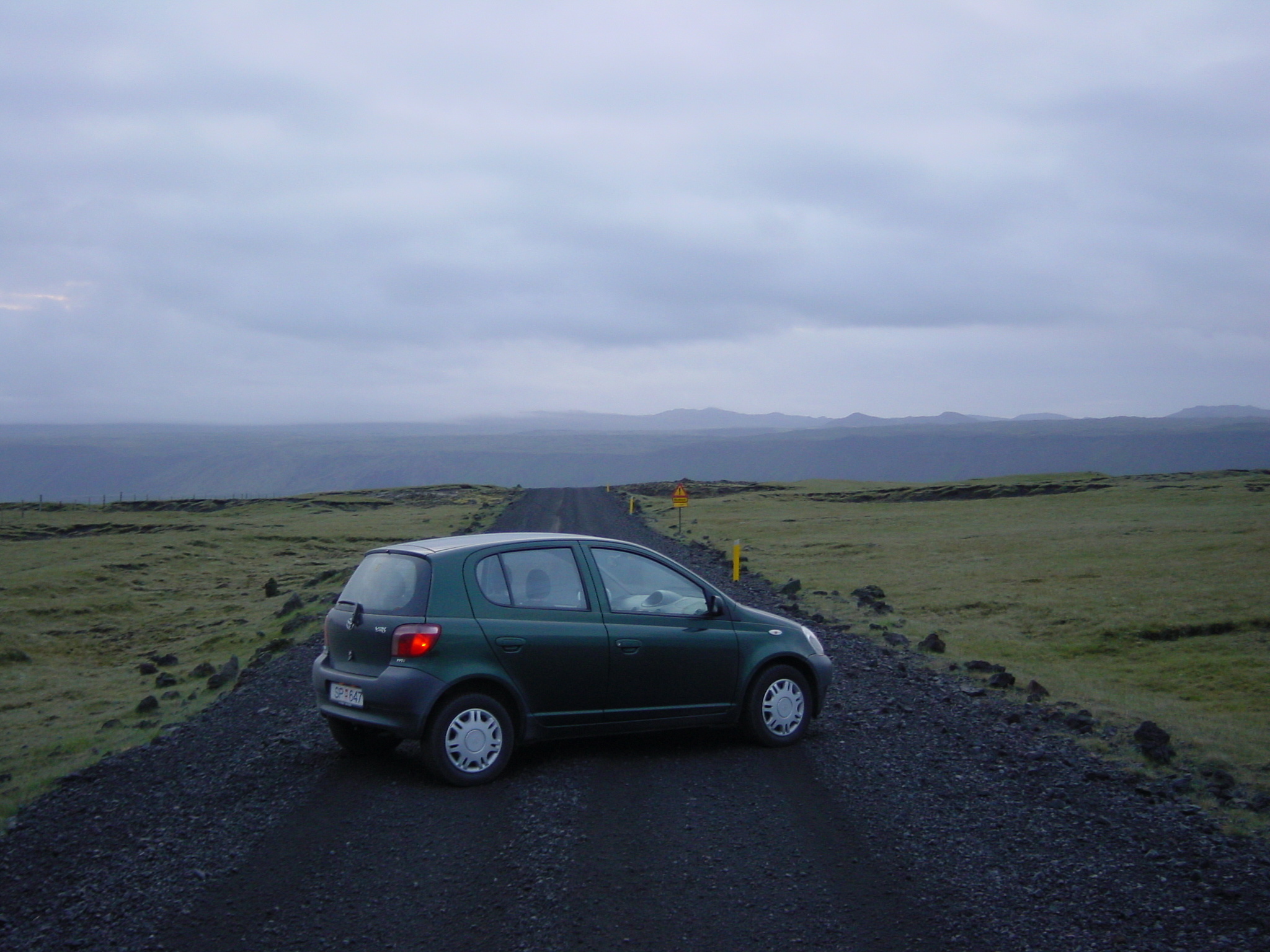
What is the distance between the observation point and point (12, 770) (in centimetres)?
1036

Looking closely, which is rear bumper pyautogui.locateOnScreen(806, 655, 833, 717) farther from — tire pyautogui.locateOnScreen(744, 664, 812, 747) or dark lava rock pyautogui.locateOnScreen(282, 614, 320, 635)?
dark lava rock pyautogui.locateOnScreen(282, 614, 320, 635)

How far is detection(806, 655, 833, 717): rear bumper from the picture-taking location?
8.77 meters

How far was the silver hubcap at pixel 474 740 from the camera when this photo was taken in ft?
24.0

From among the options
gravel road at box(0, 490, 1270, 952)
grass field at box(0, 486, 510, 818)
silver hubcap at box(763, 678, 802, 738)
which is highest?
silver hubcap at box(763, 678, 802, 738)

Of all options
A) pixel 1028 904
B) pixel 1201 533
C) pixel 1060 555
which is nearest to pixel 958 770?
pixel 1028 904

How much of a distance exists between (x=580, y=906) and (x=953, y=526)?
38.7 m

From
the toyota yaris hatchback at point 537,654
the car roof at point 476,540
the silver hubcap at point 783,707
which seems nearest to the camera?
the toyota yaris hatchback at point 537,654

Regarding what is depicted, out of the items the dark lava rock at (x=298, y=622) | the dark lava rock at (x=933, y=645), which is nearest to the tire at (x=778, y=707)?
the dark lava rock at (x=933, y=645)

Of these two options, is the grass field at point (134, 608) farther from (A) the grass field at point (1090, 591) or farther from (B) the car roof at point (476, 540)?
(A) the grass field at point (1090, 591)

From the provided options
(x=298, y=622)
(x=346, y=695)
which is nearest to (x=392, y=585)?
(x=346, y=695)

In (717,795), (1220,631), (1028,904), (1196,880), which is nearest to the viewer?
(1028,904)

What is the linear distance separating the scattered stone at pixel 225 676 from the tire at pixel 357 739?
520cm

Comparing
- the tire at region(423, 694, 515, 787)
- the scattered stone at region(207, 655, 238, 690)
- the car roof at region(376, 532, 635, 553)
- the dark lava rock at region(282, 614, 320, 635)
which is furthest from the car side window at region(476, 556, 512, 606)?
the dark lava rock at region(282, 614, 320, 635)

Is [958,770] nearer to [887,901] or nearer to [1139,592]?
[887,901]
